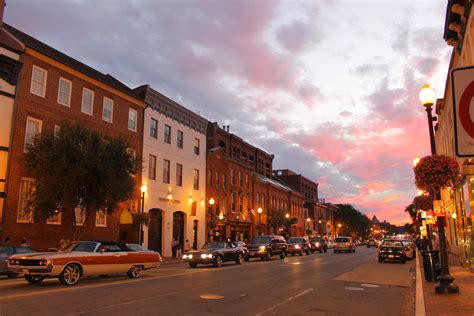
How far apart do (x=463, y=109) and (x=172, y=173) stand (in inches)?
1451

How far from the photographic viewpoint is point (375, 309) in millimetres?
11117

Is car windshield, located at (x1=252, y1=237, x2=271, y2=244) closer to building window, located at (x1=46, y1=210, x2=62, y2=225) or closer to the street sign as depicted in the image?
building window, located at (x1=46, y1=210, x2=62, y2=225)

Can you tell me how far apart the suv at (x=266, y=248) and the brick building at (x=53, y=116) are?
358 inches

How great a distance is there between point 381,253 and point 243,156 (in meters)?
34.5

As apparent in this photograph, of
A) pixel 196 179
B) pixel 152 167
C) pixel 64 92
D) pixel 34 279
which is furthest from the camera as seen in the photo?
pixel 196 179

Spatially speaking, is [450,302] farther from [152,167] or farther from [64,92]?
[152,167]

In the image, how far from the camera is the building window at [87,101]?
3022cm

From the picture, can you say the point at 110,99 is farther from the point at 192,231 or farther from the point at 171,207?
the point at 192,231

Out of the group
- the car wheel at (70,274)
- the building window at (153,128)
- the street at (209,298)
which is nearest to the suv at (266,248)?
the building window at (153,128)

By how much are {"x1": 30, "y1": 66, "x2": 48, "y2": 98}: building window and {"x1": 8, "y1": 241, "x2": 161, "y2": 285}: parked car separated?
13540 millimetres

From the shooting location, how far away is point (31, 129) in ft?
85.1

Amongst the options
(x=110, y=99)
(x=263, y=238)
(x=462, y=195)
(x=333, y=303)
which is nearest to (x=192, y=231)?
(x=263, y=238)

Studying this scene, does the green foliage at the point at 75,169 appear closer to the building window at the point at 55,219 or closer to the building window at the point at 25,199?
the building window at the point at 25,199

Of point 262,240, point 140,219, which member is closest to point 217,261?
point 140,219
